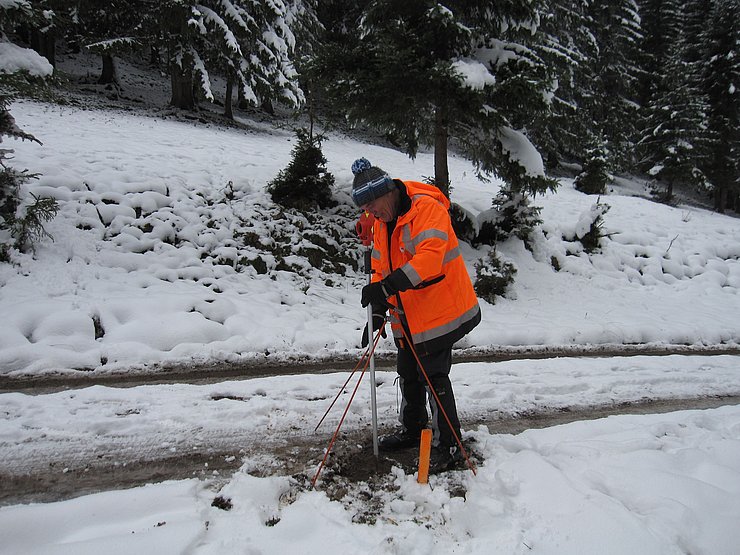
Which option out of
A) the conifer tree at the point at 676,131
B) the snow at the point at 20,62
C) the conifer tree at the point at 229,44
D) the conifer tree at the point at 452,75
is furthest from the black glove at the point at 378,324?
the conifer tree at the point at 676,131

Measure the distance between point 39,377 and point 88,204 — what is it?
3959 millimetres

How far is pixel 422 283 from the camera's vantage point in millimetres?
3189

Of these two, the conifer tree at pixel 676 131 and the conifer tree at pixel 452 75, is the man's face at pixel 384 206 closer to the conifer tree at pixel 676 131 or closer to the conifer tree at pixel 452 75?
the conifer tree at pixel 452 75

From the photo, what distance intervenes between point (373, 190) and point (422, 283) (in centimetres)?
80

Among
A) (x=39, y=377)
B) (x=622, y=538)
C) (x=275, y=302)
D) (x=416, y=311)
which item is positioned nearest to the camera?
(x=622, y=538)

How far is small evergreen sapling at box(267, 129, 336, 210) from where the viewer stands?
30.2 ft

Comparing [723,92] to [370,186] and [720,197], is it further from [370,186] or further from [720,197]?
[370,186]

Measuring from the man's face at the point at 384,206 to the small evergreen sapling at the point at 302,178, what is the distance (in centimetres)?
633

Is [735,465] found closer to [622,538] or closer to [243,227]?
[622,538]

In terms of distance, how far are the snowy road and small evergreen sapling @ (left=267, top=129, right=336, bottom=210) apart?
535 centimetres

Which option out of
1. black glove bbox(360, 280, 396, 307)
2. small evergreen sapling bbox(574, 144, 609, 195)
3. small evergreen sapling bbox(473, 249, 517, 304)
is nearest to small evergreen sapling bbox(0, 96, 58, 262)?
black glove bbox(360, 280, 396, 307)

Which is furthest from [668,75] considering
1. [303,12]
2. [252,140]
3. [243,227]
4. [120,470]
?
[120,470]

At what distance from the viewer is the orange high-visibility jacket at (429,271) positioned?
3.03 meters

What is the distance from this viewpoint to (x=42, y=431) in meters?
3.45
